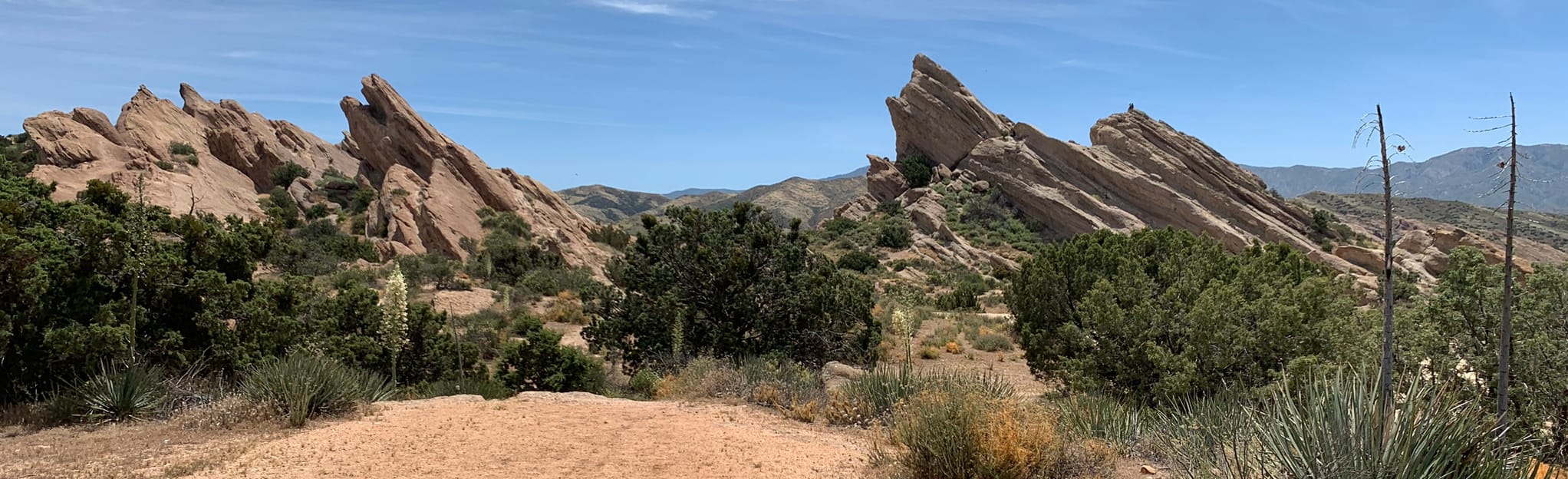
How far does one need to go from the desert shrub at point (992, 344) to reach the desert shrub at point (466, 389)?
1126 cm

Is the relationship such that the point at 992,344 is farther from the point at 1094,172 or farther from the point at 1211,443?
the point at 1094,172

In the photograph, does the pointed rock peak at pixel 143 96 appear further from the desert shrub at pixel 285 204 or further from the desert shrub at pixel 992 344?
the desert shrub at pixel 992 344

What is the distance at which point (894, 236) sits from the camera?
132 feet

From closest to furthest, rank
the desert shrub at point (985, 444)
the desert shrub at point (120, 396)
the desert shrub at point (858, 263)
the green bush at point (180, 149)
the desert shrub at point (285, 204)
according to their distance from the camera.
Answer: the desert shrub at point (985, 444), the desert shrub at point (120, 396), the desert shrub at point (285, 204), the desert shrub at point (858, 263), the green bush at point (180, 149)

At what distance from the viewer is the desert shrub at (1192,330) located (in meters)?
9.08

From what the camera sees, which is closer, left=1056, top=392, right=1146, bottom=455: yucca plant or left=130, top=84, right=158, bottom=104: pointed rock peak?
left=1056, top=392, right=1146, bottom=455: yucca plant

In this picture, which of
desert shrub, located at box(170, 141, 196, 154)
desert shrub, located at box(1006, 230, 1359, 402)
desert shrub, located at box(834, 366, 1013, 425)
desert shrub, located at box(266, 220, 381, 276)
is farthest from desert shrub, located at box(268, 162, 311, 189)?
desert shrub, located at box(834, 366, 1013, 425)

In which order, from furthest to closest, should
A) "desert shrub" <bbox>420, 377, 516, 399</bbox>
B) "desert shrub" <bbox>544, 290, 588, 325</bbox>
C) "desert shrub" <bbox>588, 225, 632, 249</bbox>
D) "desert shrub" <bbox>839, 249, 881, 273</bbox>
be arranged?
"desert shrub" <bbox>588, 225, 632, 249</bbox>, "desert shrub" <bbox>839, 249, 881, 273</bbox>, "desert shrub" <bbox>544, 290, 588, 325</bbox>, "desert shrub" <bbox>420, 377, 516, 399</bbox>

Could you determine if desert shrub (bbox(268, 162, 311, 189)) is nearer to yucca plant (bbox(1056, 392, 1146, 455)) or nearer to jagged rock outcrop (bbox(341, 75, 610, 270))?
jagged rock outcrop (bbox(341, 75, 610, 270))

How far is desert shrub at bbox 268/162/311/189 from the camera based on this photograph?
132 feet

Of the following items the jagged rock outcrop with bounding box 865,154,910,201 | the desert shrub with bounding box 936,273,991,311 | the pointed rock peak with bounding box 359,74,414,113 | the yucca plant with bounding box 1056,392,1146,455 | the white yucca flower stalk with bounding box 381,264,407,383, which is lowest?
the desert shrub with bounding box 936,273,991,311

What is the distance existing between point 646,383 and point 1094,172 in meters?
35.8

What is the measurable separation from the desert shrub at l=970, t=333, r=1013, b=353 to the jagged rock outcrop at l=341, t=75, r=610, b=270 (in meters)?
17.0

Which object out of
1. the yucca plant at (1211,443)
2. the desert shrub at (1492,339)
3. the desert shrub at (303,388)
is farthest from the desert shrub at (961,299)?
the desert shrub at (303,388)
